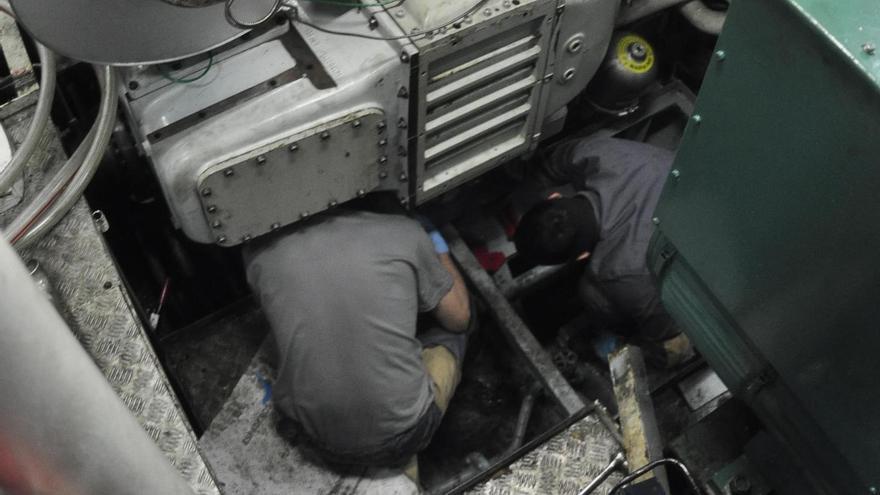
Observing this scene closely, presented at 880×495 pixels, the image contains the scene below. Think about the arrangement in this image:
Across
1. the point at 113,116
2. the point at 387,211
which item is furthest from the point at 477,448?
the point at 113,116

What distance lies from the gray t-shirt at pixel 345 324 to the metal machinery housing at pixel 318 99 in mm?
127

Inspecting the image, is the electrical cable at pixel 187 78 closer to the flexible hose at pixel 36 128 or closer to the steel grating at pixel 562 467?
the flexible hose at pixel 36 128

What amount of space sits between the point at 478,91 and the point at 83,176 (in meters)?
1.20

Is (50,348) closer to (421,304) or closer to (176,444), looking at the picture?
(176,444)

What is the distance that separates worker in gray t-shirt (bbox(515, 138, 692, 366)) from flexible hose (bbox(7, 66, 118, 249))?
1426mm

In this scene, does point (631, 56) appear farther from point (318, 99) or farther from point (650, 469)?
point (650, 469)

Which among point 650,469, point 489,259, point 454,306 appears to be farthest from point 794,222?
point 489,259

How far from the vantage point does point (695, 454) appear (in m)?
2.38

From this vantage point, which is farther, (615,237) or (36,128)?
(615,237)

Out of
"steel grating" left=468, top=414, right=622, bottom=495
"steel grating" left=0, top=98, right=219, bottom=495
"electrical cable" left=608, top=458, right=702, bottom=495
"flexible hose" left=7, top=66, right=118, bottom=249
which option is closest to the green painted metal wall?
"electrical cable" left=608, top=458, right=702, bottom=495

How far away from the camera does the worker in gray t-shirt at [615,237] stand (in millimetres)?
2910

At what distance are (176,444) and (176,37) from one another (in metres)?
1.01

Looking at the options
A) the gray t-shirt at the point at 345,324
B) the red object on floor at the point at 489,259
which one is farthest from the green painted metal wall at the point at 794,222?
the red object on floor at the point at 489,259

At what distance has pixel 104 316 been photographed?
204 cm
